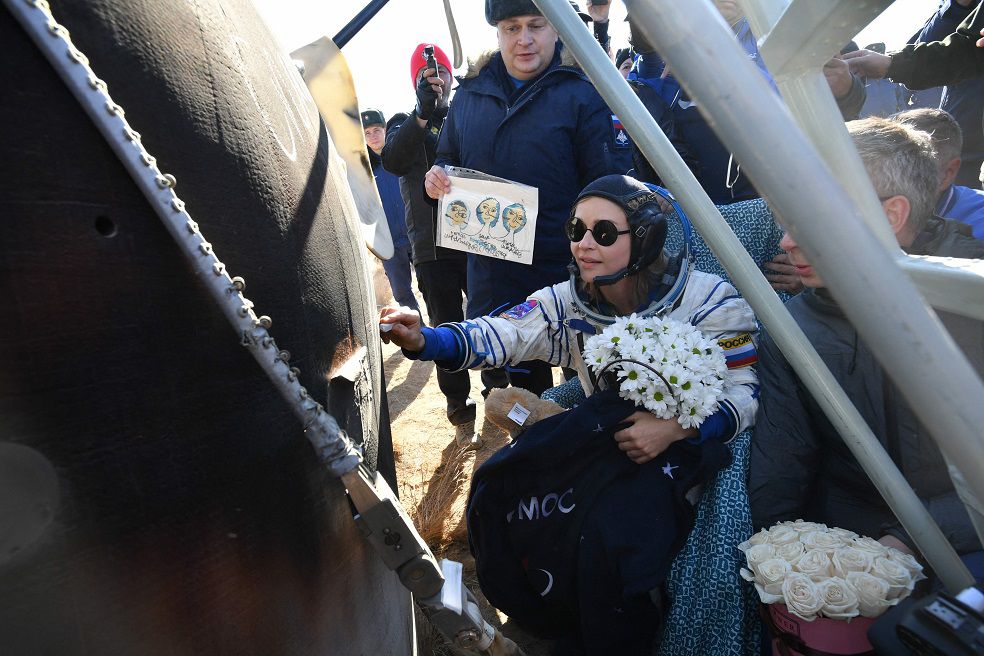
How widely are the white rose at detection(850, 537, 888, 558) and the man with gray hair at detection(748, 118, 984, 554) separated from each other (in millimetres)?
204

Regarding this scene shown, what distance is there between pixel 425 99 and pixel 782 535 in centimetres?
262

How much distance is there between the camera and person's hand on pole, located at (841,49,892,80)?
9.51ft

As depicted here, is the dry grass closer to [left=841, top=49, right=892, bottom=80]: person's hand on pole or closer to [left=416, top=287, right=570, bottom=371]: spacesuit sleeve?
[left=416, top=287, right=570, bottom=371]: spacesuit sleeve

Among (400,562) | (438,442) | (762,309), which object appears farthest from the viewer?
(438,442)

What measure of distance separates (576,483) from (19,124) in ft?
5.43

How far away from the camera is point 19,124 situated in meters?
0.87

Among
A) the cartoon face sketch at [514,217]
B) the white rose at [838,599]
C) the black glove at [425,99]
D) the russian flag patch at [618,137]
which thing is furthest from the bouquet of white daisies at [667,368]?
the black glove at [425,99]

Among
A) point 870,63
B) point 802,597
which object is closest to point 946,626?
point 802,597

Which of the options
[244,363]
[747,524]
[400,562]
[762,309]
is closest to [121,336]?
[244,363]

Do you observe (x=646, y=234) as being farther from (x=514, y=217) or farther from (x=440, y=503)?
(x=440, y=503)

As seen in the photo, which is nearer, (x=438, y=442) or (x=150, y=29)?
(x=150, y=29)

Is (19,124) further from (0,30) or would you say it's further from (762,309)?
(762,309)

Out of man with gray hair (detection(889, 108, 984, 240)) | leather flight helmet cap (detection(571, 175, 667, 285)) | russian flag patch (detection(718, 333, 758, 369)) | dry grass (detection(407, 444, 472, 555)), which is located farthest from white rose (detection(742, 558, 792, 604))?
dry grass (detection(407, 444, 472, 555))

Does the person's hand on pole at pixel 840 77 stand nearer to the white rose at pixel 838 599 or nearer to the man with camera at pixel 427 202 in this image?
Result: the man with camera at pixel 427 202
